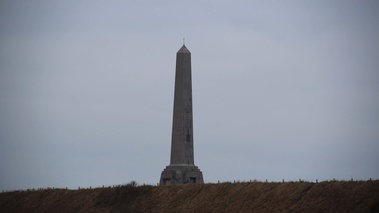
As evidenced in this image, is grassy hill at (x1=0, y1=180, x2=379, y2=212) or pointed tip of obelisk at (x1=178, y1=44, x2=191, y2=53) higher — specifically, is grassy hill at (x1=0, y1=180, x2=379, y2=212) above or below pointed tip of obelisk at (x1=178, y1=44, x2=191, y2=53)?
below

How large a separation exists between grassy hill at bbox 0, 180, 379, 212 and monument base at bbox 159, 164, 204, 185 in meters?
7.25

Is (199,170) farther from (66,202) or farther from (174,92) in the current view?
A: (66,202)

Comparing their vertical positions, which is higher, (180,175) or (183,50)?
(183,50)

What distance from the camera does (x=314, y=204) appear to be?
44094mm

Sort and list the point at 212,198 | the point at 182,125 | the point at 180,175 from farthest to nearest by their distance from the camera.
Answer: the point at 182,125
the point at 180,175
the point at 212,198

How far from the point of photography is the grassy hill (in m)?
43.2

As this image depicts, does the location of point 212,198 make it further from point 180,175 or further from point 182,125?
point 182,125

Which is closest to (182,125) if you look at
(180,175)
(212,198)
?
(180,175)

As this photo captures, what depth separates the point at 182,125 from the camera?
66.6 meters

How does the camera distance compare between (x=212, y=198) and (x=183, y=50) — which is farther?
(x=183, y=50)

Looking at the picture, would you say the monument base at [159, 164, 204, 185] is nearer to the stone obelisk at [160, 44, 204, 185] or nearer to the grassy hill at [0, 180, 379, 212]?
the stone obelisk at [160, 44, 204, 185]

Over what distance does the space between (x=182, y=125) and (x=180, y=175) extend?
350 centimetres

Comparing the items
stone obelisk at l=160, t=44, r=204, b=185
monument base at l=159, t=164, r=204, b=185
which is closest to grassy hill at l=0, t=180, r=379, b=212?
monument base at l=159, t=164, r=204, b=185

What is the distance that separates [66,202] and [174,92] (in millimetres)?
12031
